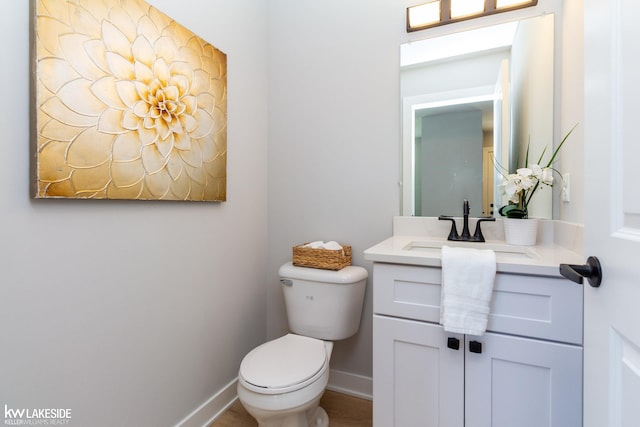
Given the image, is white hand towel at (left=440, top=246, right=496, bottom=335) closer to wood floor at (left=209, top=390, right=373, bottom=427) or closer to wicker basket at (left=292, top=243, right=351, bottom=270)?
wicker basket at (left=292, top=243, right=351, bottom=270)

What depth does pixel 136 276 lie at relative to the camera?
1154 millimetres

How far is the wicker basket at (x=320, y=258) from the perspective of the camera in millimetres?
1518

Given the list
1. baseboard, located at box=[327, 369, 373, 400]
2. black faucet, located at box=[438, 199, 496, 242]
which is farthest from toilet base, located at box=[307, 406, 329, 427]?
black faucet, located at box=[438, 199, 496, 242]

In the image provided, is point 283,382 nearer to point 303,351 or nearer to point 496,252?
point 303,351

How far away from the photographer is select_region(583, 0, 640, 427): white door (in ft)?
1.66

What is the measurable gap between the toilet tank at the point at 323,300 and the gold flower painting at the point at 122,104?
Result: 0.60 m

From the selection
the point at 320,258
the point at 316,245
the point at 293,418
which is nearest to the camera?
the point at 293,418

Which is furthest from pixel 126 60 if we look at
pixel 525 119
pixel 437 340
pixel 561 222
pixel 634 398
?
pixel 561 222

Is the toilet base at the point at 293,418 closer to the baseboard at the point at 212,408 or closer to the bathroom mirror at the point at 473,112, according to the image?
the baseboard at the point at 212,408

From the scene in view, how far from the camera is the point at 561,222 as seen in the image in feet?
4.07

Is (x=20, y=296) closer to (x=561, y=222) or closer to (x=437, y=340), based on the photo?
(x=437, y=340)

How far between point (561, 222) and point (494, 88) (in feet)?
2.30

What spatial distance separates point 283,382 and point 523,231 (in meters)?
1.16

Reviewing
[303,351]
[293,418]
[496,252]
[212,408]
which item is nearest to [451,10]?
[496,252]
